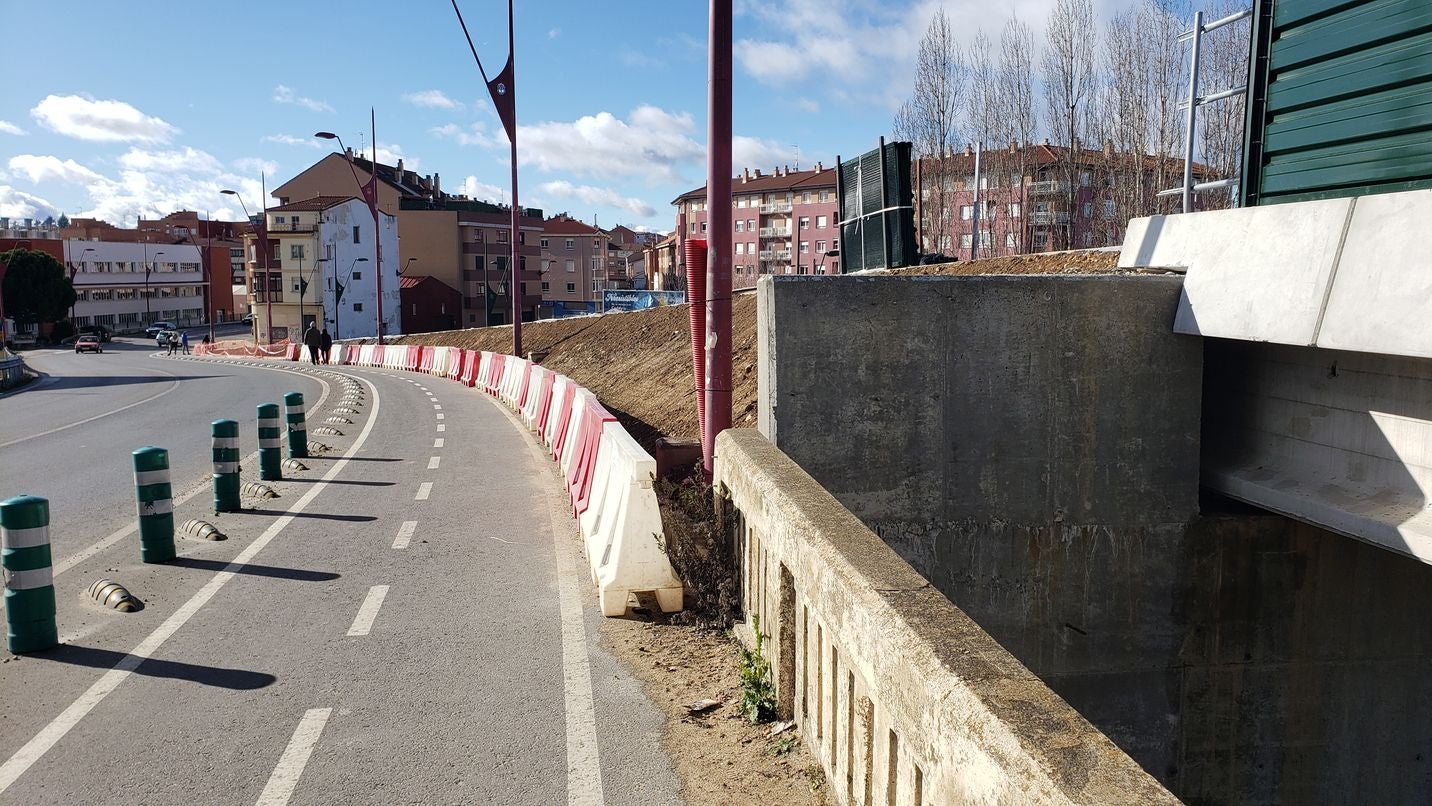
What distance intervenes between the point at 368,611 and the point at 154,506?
2432 mm

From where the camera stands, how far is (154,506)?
26.5ft

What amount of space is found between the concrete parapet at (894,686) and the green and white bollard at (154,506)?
508 centimetres

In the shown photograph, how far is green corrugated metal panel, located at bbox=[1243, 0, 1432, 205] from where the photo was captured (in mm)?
7383

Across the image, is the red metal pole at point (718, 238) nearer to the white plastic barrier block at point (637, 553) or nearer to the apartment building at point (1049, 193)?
the white plastic barrier block at point (637, 553)

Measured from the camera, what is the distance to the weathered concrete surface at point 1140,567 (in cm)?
880

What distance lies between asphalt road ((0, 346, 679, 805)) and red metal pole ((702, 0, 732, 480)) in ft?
5.40

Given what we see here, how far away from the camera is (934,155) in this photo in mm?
40469

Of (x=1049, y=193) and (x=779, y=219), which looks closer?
(x=1049, y=193)

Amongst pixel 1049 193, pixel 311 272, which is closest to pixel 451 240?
pixel 311 272

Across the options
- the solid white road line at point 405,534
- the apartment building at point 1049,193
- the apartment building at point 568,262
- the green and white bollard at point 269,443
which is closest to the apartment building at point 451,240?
the apartment building at point 568,262

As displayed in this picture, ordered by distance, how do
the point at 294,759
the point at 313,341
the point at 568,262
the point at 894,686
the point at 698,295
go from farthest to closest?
the point at 568,262, the point at 313,341, the point at 698,295, the point at 294,759, the point at 894,686

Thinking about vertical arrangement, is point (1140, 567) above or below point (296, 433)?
below

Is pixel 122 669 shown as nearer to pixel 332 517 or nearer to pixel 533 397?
pixel 332 517

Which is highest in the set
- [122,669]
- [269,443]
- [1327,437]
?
[1327,437]
